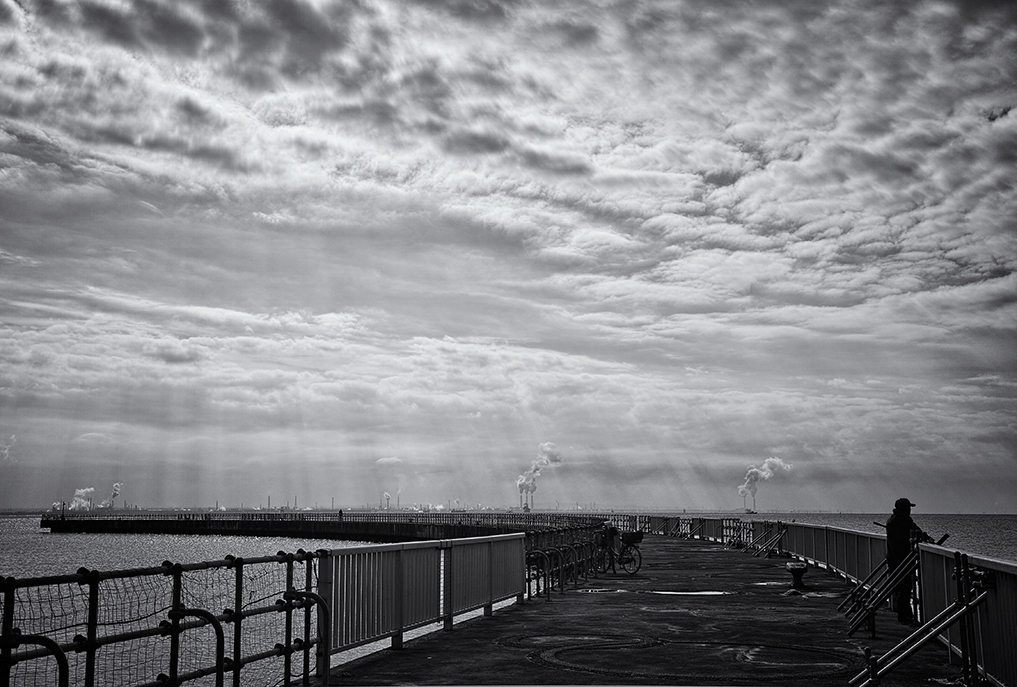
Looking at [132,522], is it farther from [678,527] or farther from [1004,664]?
[1004,664]

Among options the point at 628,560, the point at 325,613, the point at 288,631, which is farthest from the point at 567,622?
the point at 628,560

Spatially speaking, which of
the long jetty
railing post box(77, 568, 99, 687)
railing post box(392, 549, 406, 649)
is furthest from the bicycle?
railing post box(77, 568, 99, 687)

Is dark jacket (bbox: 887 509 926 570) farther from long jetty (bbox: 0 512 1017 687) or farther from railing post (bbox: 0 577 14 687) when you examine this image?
railing post (bbox: 0 577 14 687)

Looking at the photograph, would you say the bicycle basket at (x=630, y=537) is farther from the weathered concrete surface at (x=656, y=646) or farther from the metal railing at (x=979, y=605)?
the metal railing at (x=979, y=605)

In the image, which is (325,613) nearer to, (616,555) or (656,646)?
(656,646)

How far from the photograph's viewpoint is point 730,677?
11.3m

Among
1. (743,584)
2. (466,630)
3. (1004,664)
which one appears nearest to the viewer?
(1004,664)

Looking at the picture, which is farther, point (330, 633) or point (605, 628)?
point (605, 628)

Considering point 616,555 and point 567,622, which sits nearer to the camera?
point 567,622

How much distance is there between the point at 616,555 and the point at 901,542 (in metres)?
14.0

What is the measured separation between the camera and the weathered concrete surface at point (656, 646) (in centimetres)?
1123

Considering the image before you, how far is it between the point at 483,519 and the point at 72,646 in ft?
403

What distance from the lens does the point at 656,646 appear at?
44.8ft

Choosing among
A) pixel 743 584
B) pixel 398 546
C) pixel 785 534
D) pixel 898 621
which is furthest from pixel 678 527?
pixel 398 546
